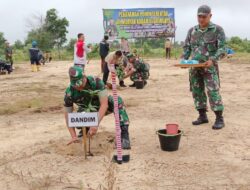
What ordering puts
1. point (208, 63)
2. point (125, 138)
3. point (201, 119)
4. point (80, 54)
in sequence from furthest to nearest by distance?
point (80, 54) < point (201, 119) < point (208, 63) < point (125, 138)

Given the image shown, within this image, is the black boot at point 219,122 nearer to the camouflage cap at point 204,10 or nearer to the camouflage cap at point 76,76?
the camouflage cap at point 204,10

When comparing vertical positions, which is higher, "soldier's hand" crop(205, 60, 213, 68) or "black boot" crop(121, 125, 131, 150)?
"soldier's hand" crop(205, 60, 213, 68)

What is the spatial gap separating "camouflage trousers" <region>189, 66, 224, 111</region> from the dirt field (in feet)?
1.20

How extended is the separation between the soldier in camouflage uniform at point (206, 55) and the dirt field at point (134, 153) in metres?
0.42

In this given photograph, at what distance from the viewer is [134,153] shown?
5.34 meters

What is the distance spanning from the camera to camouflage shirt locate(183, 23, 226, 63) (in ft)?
20.1

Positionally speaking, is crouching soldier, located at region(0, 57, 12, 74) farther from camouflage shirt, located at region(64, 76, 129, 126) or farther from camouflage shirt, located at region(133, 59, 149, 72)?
camouflage shirt, located at region(64, 76, 129, 126)

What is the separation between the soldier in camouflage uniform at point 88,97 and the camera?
494 centimetres

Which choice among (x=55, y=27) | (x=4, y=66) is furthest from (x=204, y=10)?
(x=55, y=27)

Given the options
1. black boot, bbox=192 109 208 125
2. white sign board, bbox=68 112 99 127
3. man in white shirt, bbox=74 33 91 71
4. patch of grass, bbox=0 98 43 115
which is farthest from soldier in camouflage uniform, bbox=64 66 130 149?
man in white shirt, bbox=74 33 91 71

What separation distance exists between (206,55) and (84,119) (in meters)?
2.27

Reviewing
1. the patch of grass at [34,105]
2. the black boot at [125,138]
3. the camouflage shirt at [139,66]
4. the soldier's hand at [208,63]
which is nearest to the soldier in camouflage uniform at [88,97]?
the black boot at [125,138]

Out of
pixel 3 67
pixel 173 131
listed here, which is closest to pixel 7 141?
pixel 173 131

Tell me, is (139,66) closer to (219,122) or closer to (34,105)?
(34,105)
